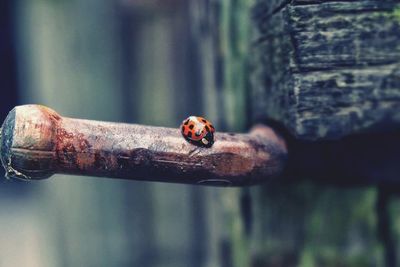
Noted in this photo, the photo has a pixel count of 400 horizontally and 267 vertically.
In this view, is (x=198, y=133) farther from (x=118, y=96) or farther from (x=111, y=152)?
(x=118, y=96)

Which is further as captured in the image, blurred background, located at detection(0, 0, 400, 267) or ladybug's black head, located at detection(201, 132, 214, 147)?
blurred background, located at detection(0, 0, 400, 267)

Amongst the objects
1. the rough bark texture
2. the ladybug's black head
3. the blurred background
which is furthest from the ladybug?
the blurred background

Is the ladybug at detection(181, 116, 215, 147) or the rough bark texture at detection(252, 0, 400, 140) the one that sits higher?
the rough bark texture at detection(252, 0, 400, 140)

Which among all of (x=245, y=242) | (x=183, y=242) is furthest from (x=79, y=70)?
(x=245, y=242)

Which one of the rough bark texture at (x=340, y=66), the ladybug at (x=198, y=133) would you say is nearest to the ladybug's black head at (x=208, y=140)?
the ladybug at (x=198, y=133)

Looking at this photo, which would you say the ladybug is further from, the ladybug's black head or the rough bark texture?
the rough bark texture

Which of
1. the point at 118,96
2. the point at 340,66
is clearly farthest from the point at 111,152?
the point at 118,96
